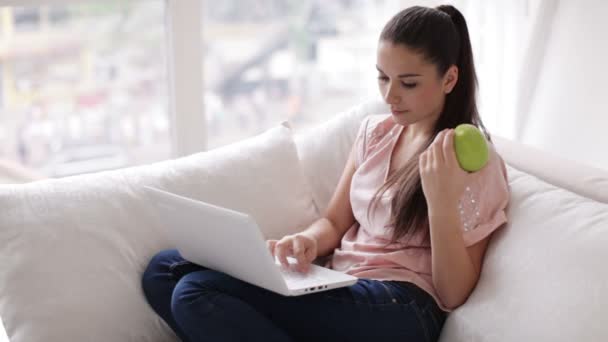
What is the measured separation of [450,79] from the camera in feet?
5.59

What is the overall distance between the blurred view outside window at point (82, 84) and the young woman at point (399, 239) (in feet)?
3.48

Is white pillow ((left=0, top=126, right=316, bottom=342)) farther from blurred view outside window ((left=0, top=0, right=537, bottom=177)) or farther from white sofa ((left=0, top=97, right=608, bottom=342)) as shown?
blurred view outside window ((left=0, top=0, right=537, bottom=177))

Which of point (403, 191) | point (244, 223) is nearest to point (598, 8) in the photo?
point (403, 191)

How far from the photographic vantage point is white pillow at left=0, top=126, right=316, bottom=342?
5.33ft

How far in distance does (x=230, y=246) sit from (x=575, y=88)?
1368mm

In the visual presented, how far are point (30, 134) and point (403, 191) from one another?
1406 mm

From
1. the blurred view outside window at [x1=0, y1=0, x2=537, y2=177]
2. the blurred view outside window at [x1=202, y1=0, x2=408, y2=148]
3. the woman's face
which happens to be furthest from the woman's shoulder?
the blurred view outside window at [x1=202, y1=0, x2=408, y2=148]

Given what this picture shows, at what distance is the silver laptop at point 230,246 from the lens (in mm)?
1430

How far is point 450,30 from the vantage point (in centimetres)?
168

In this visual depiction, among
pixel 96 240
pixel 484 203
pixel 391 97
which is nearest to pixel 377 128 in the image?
pixel 391 97

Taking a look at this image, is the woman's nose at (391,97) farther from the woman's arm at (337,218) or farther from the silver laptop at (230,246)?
the silver laptop at (230,246)

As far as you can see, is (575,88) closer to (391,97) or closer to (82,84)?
(391,97)

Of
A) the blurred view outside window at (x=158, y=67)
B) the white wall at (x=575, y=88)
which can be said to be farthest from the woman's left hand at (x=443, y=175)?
the blurred view outside window at (x=158, y=67)

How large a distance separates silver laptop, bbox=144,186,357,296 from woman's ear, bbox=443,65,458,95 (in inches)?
17.1
